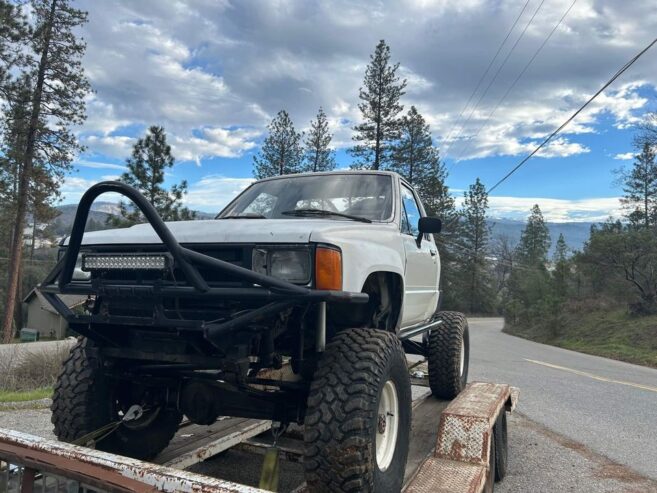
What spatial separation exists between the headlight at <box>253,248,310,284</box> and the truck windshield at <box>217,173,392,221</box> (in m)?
1.28

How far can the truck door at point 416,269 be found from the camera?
421 centimetres

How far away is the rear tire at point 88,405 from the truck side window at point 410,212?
2.38 metres

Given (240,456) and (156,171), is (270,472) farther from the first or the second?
(156,171)

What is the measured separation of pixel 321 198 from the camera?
4.16 meters

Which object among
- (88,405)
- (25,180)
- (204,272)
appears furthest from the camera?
(25,180)

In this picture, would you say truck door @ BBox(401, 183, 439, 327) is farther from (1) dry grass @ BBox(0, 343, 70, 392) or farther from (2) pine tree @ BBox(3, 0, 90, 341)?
(2) pine tree @ BBox(3, 0, 90, 341)

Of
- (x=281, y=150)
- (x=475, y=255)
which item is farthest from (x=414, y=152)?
(x=475, y=255)

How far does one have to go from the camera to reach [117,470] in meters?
1.95

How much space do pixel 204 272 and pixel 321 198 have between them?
1.72 meters

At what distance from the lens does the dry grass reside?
32.6ft

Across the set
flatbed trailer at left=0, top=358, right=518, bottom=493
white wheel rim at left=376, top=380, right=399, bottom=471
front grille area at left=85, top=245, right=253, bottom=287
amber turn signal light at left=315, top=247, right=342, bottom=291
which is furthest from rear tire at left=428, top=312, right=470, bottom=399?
front grille area at left=85, top=245, right=253, bottom=287

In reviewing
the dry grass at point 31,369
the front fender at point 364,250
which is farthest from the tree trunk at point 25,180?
the front fender at point 364,250

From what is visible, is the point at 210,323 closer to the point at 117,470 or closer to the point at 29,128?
the point at 117,470

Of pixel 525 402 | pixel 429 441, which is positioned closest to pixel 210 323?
pixel 429 441
